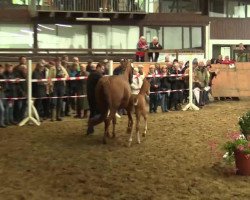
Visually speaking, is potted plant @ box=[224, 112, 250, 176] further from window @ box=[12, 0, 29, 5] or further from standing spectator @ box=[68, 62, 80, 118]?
window @ box=[12, 0, 29, 5]

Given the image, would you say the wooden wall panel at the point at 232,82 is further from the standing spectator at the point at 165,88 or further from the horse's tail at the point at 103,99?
the horse's tail at the point at 103,99

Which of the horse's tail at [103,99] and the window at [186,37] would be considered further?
the window at [186,37]

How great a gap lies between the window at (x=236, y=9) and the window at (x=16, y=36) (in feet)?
47.1

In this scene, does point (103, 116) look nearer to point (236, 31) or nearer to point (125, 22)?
point (125, 22)

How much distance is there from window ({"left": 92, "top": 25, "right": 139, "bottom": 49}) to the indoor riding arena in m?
0.06

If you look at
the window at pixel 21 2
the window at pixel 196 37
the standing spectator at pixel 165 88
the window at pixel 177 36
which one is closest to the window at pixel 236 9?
the window at pixel 196 37

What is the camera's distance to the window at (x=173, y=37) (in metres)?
29.7

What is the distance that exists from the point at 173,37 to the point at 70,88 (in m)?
15.9

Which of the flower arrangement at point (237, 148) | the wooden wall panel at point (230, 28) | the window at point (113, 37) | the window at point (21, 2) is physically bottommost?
the flower arrangement at point (237, 148)

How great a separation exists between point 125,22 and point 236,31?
923 cm

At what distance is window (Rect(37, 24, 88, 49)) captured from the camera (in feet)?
88.8

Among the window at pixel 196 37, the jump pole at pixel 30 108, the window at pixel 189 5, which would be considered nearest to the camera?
the jump pole at pixel 30 108

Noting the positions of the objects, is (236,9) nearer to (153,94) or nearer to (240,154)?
(153,94)

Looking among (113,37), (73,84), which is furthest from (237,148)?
(113,37)
